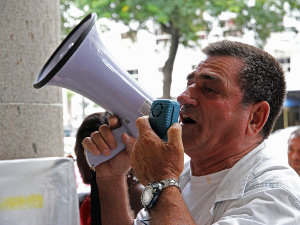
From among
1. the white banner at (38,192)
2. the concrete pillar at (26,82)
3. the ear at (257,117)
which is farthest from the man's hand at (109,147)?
the ear at (257,117)

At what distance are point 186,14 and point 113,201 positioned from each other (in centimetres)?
450

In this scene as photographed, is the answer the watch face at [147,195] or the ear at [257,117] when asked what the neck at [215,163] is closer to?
the ear at [257,117]

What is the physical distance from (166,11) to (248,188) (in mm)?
4454

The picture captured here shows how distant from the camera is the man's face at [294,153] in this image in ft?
12.1

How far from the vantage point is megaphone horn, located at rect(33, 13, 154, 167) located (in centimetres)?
145

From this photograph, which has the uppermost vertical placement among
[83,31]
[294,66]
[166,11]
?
[166,11]

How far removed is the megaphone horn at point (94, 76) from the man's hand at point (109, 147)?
3 centimetres

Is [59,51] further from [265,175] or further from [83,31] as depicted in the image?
[265,175]

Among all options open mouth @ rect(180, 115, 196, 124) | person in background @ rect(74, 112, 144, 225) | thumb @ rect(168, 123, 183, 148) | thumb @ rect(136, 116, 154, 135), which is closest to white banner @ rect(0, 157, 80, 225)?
thumb @ rect(136, 116, 154, 135)

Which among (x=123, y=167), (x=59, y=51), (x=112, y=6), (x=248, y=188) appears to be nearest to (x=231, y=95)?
(x=248, y=188)

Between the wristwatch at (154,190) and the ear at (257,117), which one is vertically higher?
the ear at (257,117)

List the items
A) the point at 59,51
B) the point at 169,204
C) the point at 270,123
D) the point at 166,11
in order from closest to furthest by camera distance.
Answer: the point at 169,204, the point at 59,51, the point at 270,123, the point at 166,11

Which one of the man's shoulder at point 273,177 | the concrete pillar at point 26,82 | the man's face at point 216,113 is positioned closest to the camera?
the man's shoulder at point 273,177

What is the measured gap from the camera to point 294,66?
38.6 feet
